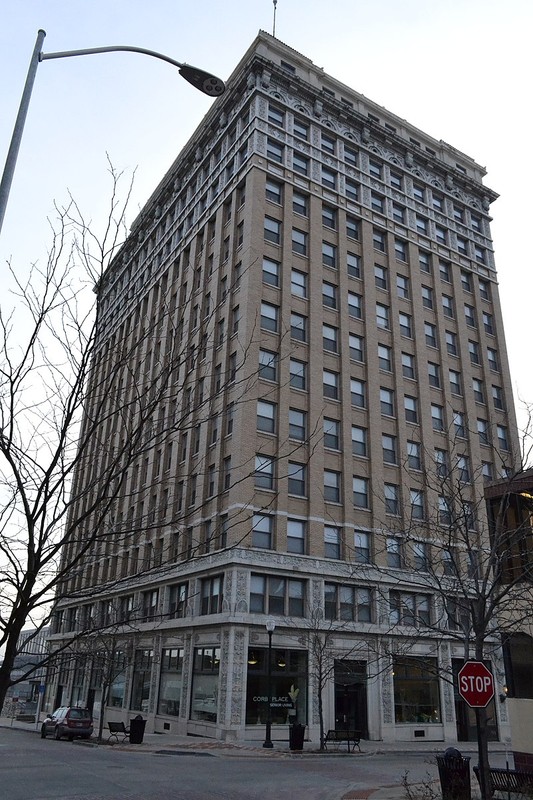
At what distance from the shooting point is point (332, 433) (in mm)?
38000

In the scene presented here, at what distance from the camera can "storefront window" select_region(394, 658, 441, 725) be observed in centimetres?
3447

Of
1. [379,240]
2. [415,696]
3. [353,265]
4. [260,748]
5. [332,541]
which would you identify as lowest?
[260,748]

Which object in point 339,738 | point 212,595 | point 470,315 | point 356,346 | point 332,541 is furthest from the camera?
point 470,315

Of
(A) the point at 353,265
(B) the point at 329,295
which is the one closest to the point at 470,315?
(A) the point at 353,265

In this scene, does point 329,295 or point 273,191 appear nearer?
point 329,295

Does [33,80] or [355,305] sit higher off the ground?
[355,305]

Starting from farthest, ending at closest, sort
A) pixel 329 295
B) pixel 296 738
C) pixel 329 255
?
pixel 329 255 < pixel 329 295 < pixel 296 738

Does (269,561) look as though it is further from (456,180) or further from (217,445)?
(456,180)

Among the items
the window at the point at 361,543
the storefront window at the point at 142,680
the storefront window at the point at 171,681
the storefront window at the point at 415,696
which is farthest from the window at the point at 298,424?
the storefront window at the point at 142,680

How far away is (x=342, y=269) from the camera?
4300 centimetres

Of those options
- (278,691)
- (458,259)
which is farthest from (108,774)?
(458,259)

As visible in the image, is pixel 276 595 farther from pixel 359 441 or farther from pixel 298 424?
pixel 359 441

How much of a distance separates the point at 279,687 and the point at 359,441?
1478cm

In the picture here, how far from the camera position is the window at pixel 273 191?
42.5m
